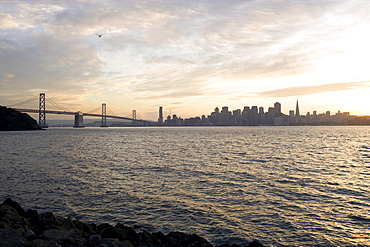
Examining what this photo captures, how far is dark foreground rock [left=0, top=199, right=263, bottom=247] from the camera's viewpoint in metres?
7.35

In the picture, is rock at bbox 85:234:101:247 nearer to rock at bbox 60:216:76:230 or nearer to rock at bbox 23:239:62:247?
rock at bbox 23:239:62:247

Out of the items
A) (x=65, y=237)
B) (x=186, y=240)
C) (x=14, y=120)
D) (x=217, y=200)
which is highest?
(x=14, y=120)

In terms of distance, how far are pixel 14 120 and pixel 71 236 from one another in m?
131

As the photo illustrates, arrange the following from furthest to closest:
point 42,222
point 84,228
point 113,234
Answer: point 42,222, point 84,228, point 113,234

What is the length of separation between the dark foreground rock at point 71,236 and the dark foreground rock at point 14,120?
402 feet

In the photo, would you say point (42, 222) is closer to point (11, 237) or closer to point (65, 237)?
point (11, 237)

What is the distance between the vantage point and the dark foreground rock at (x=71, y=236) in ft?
24.1

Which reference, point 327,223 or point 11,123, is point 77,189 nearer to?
point 327,223

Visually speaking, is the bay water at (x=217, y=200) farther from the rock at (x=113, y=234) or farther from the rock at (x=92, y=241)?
the rock at (x=92, y=241)

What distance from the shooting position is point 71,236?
7.84 m

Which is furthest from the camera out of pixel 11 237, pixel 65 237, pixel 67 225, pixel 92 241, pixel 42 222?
pixel 42 222

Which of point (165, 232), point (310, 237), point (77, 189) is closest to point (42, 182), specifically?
point (77, 189)

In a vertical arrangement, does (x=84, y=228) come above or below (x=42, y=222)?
below

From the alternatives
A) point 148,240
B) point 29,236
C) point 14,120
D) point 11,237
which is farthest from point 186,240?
point 14,120
